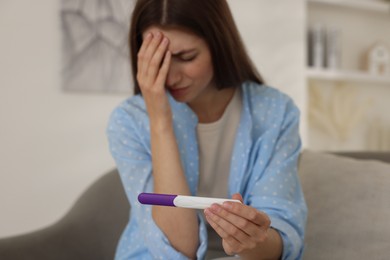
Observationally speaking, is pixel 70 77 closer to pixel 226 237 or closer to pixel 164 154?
pixel 164 154

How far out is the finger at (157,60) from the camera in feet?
3.14

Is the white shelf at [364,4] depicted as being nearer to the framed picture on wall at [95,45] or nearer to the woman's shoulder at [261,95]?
the framed picture on wall at [95,45]

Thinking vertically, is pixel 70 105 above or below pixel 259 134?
below

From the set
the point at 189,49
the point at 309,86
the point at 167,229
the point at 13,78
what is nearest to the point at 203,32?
the point at 189,49

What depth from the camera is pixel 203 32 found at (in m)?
0.98

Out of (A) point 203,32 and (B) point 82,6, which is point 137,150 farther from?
(B) point 82,6

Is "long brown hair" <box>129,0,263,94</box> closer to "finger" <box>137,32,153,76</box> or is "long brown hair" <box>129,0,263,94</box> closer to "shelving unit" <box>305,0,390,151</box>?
"finger" <box>137,32,153,76</box>

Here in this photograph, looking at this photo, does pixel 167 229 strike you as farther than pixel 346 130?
No

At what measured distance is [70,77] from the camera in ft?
6.51

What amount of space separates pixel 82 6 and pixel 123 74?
0.31 metres

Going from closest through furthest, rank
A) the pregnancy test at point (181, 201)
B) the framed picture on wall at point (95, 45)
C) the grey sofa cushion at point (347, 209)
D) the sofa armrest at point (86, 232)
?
the pregnancy test at point (181, 201), the grey sofa cushion at point (347, 209), the sofa armrest at point (86, 232), the framed picture on wall at point (95, 45)

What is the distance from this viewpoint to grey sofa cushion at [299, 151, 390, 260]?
1.05 metres

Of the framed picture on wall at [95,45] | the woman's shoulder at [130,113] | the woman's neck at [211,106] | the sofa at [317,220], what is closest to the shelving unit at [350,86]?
the framed picture on wall at [95,45]

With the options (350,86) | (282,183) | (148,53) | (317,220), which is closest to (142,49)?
(148,53)
